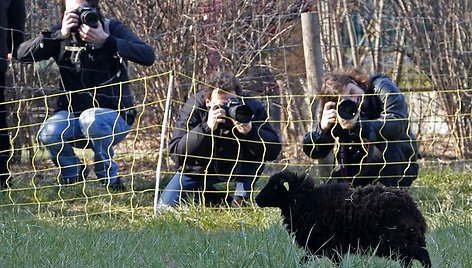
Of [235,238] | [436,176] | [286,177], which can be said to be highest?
[286,177]

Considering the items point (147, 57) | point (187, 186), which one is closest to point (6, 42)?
point (147, 57)

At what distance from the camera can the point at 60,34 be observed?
7.48 metres

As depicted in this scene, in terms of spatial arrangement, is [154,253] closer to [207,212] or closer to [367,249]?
[367,249]

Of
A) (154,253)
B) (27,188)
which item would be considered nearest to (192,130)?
(27,188)

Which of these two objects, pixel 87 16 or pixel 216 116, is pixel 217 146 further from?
pixel 87 16

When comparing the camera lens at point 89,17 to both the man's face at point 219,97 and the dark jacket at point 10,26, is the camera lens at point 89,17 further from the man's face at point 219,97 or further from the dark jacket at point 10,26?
the man's face at point 219,97

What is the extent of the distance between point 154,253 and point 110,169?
329 centimetres

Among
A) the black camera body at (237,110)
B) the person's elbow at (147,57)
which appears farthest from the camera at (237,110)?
the person's elbow at (147,57)

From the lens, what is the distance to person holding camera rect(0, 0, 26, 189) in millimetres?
7684

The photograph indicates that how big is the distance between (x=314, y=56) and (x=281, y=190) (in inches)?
114

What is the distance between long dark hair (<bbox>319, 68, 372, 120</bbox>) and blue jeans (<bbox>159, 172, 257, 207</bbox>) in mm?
967

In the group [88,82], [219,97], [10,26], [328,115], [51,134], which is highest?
[10,26]

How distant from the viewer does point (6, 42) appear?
7.80 metres

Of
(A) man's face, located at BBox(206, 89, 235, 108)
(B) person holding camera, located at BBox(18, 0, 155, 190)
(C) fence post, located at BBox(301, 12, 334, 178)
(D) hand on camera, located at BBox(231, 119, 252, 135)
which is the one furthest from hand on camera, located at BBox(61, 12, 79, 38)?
(C) fence post, located at BBox(301, 12, 334, 178)
